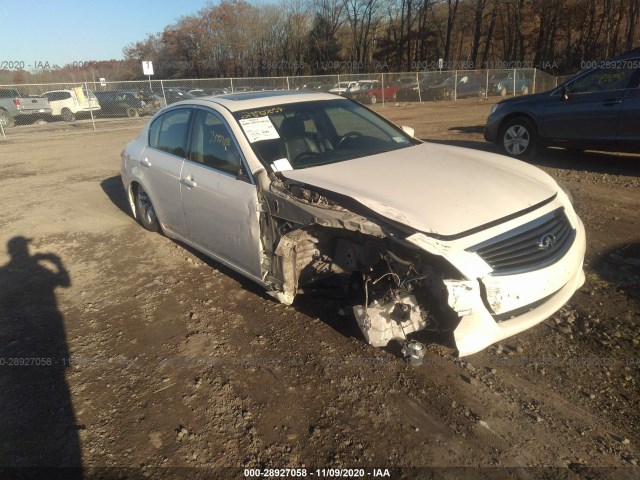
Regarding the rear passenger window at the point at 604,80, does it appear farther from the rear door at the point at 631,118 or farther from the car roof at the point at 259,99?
the car roof at the point at 259,99

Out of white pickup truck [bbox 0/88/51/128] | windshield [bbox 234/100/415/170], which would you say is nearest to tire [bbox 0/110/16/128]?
white pickup truck [bbox 0/88/51/128]

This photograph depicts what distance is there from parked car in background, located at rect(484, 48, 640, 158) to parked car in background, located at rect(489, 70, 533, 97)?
71.7ft

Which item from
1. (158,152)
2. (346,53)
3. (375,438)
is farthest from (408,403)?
(346,53)

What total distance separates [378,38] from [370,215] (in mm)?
65049

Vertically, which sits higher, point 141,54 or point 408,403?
point 141,54

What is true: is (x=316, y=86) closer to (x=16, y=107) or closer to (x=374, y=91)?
(x=374, y=91)

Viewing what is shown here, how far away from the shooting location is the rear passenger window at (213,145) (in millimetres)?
3863

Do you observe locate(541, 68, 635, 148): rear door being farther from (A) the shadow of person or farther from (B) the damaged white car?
(A) the shadow of person

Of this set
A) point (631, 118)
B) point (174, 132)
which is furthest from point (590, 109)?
point (174, 132)

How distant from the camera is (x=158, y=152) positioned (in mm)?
5066

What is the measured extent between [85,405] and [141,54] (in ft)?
279

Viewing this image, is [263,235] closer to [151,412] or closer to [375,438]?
[151,412]

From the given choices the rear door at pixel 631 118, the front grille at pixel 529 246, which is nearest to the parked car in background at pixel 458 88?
the rear door at pixel 631 118

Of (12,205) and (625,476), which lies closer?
(625,476)
